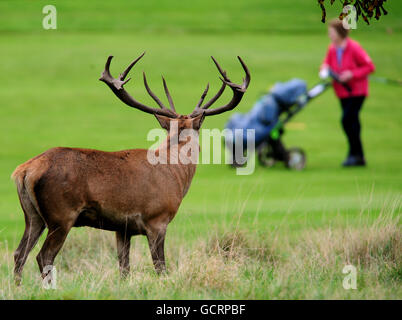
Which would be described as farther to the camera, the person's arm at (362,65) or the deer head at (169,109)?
the person's arm at (362,65)

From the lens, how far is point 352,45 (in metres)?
16.4

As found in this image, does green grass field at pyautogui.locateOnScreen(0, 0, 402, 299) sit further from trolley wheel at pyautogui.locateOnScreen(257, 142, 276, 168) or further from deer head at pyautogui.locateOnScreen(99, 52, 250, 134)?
deer head at pyautogui.locateOnScreen(99, 52, 250, 134)

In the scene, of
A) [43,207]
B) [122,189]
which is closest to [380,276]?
[122,189]

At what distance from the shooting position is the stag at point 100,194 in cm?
756

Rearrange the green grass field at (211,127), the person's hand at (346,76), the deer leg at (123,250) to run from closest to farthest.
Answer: the green grass field at (211,127), the deer leg at (123,250), the person's hand at (346,76)

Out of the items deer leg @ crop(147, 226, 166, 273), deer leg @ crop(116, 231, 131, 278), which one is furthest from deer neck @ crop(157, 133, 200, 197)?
deer leg @ crop(116, 231, 131, 278)

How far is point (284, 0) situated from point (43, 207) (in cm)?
3923

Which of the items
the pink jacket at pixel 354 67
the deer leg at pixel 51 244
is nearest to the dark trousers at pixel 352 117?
the pink jacket at pixel 354 67

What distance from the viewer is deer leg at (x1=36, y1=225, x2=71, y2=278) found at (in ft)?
24.9

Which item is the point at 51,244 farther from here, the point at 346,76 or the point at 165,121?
the point at 346,76

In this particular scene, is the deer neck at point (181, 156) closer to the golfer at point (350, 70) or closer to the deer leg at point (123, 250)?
the deer leg at point (123, 250)

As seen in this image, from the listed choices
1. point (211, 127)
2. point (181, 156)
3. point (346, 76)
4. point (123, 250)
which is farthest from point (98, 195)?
point (211, 127)

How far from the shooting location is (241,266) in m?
8.12

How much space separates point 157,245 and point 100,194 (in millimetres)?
819
